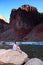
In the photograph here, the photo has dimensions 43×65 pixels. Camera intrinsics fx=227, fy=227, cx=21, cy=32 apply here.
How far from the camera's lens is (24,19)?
115 m

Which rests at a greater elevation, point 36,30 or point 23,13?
point 23,13

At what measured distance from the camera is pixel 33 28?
111375 millimetres

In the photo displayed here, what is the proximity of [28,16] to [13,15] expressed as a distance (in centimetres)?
1145

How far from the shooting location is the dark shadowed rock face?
111938mm

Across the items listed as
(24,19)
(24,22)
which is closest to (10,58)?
(24,22)

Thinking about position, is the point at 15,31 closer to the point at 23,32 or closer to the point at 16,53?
the point at 23,32

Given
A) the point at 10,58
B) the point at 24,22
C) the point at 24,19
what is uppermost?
the point at 10,58

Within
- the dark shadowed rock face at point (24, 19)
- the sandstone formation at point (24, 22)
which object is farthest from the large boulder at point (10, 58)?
the dark shadowed rock face at point (24, 19)

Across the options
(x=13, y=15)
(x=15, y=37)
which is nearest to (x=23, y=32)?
(x=15, y=37)

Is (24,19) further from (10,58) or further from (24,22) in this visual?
(10,58)

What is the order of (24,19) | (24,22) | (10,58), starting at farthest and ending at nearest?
(24,19) < (24,22) < (10,58)

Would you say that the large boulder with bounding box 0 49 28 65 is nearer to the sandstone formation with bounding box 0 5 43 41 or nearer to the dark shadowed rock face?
the sandstone formation with bounding box 0 5 43 41

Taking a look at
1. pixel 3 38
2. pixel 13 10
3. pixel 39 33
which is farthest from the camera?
pixel 13 10

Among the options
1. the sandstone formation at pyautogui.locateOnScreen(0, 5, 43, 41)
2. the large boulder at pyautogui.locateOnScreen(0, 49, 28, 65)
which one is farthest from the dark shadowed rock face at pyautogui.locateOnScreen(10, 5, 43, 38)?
the large boulder at pyautogui.locateOnScreen(0, 49, 28, 65)
